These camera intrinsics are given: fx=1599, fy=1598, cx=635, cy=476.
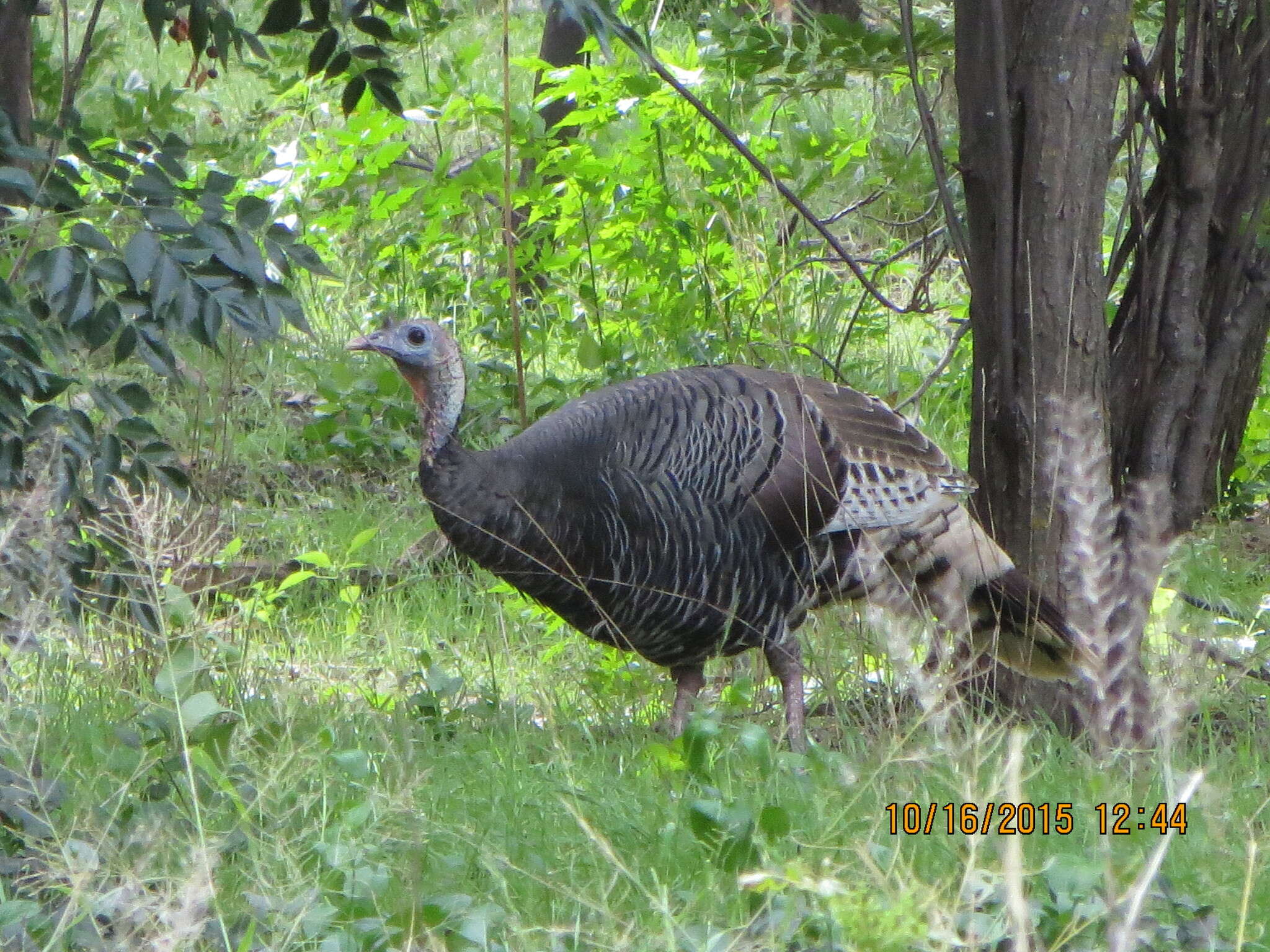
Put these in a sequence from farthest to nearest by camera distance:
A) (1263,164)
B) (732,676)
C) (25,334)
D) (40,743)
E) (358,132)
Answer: (358,132) → (732,676) → (1263,164) → (40,743) → (25,334)

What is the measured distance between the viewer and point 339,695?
4102 millimetres

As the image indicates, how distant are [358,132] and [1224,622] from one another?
306 centimetres

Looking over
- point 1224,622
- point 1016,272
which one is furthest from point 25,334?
point 1224,622

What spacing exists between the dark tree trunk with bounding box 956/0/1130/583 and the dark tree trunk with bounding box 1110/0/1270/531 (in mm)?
329

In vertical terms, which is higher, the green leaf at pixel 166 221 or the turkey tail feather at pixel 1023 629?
the green leaf at pixel 166 221

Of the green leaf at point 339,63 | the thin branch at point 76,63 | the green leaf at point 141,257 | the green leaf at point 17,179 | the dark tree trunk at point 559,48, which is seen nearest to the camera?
the green leaf at point 17,179

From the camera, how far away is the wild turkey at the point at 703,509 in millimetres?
4043

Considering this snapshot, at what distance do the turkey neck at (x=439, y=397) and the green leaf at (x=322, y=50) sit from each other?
953mm

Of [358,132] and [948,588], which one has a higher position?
[358,132]

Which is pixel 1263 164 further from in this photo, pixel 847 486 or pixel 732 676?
pixel 732 676

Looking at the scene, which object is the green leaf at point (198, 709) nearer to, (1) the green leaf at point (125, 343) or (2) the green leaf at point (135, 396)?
(1) the green leaf at point (125, 343)

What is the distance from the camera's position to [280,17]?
3330mm

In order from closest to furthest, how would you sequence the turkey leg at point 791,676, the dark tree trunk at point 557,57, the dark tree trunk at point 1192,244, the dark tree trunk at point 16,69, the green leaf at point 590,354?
1. the dark tree trunk at point 16,69
2. the dark tree trunk at point 1192,244
3. the turkey leg at point 791,676
4. the green leaf at point 590,354
5. the dark tree trunk at point 557,57
